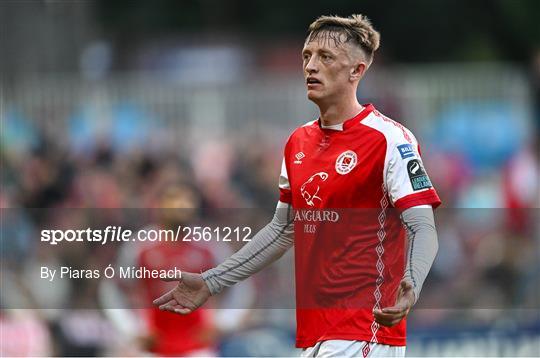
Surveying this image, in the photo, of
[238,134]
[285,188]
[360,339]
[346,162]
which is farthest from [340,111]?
[238,134]

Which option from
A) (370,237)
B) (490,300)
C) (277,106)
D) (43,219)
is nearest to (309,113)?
(277,106)

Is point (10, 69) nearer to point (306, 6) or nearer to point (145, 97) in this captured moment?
point (145, 97)

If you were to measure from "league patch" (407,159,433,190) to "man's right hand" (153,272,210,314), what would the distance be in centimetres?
127

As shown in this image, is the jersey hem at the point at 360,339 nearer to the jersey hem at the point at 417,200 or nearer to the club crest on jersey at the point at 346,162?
the jersey hem at the point at 417,200

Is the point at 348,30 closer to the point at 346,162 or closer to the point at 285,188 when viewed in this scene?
the point at 346,162

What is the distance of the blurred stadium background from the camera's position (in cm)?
1213

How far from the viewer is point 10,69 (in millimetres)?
27188

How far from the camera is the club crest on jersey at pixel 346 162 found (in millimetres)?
7469

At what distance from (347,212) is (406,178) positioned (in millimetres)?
368

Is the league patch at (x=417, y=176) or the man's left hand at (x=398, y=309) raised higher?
the league patch at (x=417, y=176)

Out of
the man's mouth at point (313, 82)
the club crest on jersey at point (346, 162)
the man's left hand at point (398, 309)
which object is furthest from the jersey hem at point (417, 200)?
the man's mouth at point (313, 82)

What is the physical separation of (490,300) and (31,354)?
439cm
